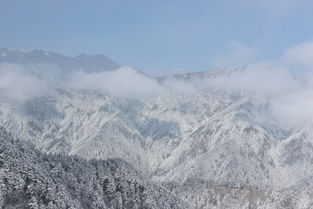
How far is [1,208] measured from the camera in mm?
182500

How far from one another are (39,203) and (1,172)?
16423 mm

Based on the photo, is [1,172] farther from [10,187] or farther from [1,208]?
[1,208]

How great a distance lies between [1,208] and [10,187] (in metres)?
16.1

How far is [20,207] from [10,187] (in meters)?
8.93

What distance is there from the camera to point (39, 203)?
199625 millimetres

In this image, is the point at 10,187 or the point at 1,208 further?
the point at 10,187

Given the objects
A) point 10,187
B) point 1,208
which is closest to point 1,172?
point 10,187

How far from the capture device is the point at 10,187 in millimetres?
198000

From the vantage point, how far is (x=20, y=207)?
633 feet

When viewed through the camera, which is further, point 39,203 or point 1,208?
point 39,203

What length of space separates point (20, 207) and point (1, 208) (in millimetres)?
11037

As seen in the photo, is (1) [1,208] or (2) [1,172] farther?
(2) [1,172]

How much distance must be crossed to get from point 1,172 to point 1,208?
1968cm
